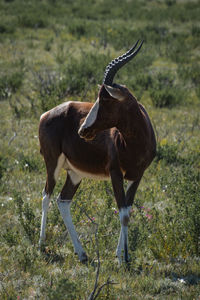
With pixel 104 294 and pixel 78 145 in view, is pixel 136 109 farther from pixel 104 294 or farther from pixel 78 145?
pixel 104 294

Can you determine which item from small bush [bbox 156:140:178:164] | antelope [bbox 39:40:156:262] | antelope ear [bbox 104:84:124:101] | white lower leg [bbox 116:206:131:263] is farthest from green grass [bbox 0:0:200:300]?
antelope ear [bbox 104:84:124:101]

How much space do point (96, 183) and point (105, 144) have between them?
197cm

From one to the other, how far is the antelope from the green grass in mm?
300

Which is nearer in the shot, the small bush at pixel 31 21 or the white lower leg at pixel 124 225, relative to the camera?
the white lower leg at pixel 124 225

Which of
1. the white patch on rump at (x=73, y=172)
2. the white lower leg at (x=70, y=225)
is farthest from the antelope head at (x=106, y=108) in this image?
the white lower leg at (x=70, y=225)

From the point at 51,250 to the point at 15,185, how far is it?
2036 mm

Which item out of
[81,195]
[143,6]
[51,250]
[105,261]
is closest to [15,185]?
[81,195]

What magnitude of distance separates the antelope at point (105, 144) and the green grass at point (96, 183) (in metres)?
0.30

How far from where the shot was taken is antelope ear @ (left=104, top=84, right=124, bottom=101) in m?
4.09

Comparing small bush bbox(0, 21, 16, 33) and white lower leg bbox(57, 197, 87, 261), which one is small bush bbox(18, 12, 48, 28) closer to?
small bush bbox(0, 21, 16, 33)

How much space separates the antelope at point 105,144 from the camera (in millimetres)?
4332

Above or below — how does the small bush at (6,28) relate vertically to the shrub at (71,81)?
above

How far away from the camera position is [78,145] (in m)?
4.88

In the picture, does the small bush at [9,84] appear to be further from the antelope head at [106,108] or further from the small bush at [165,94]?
the antelope head at [106,108]
